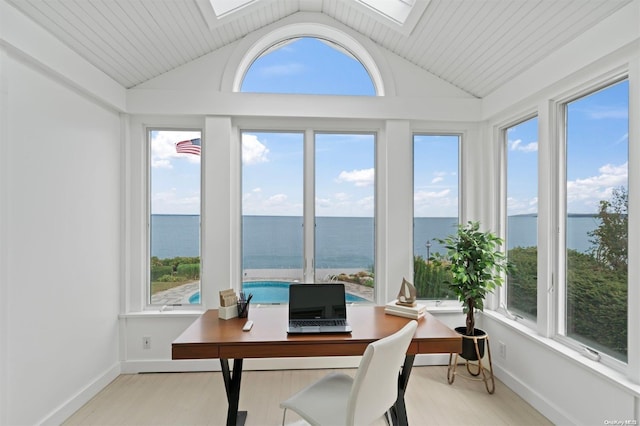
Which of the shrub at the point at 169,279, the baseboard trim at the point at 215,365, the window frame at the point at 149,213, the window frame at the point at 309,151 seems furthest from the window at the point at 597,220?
the shrub at the point at 169,279

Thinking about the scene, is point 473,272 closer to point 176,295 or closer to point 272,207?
point 272,207

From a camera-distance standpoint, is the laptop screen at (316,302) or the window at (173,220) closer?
the laptop screen at (316,302)

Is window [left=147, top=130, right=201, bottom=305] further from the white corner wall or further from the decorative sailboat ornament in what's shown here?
the decorative sailboat ornament

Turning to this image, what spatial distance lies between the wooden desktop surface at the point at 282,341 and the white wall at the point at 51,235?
991 mm

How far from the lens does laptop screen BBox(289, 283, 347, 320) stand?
89.0 inches

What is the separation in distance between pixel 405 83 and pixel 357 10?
0.80 meters

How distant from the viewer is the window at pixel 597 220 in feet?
6.63

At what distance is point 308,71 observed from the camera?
129 inches

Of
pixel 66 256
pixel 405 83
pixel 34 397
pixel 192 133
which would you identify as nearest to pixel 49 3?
pixel 192 133

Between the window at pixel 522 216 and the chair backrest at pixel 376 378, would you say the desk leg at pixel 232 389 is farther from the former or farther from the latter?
the window at pixel 522 216

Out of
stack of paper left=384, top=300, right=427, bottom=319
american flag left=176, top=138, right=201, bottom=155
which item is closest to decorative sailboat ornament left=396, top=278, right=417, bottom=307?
stack of paper left=384, top=300, right=427, bottom=319

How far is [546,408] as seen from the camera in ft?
7.77

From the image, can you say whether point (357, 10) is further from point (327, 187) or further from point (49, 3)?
point (49, 3)

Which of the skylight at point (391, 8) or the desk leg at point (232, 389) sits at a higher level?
the skylight at point (391, 8)
